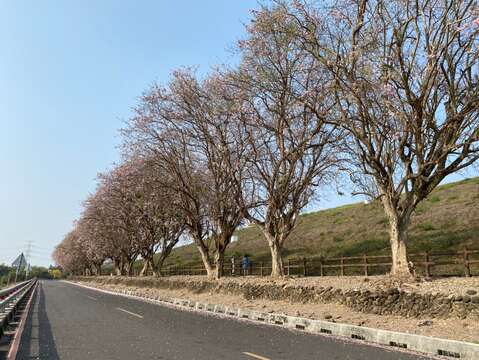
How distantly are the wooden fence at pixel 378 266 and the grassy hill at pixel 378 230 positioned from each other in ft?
10.8

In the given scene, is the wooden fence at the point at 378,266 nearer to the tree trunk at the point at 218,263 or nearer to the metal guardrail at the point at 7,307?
the tree trunk at the point at 218,263

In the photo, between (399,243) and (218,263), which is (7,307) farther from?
(399,243)

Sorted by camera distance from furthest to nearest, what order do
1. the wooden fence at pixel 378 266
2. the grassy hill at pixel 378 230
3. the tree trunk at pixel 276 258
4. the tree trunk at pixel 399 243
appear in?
the grassy hill at pixel 378 230 → the tree trunk at pixel 276 258 → the wooden fence at pixel 378 266 → the tree trunk at pixel 399 243

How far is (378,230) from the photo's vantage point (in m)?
42.3

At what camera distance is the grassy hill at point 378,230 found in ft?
106

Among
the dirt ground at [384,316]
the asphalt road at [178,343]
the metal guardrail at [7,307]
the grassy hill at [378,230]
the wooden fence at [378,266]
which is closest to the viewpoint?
the asphalt road at [178,343]

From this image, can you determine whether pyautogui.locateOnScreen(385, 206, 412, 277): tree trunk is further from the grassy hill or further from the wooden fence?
the grassy hill

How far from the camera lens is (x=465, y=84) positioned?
636 inches

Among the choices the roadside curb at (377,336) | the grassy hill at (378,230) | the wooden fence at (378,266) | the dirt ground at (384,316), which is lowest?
the roadside curb at (377,336)

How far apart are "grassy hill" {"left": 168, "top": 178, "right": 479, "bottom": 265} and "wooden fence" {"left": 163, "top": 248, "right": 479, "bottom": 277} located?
3.30 metres

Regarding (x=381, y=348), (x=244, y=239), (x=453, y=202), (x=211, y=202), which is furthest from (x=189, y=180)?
(x=244, y=239)

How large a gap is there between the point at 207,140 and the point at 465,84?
1518 cm

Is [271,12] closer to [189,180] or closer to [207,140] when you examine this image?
[207,140]

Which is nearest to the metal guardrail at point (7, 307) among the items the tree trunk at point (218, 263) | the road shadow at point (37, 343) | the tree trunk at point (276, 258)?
the road shadow at point (37, 343)
